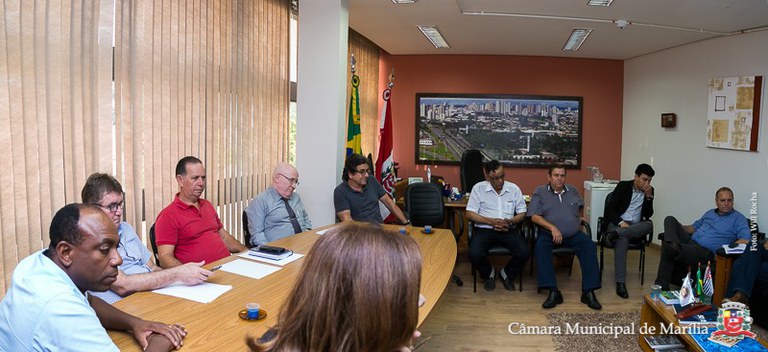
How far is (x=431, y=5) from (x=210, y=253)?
3324mm

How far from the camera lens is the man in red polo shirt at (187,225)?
322 centimetres

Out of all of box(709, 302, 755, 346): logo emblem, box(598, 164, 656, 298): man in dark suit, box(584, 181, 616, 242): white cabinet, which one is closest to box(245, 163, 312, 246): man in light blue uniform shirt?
box(709, 302, 755, 346): logo emblem

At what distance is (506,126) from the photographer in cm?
869

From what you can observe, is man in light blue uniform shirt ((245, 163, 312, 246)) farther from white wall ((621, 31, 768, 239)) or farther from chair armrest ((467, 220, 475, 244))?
white wall ((621, 31, 768, 239))

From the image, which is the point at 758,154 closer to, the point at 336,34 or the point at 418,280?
the point at 336,34

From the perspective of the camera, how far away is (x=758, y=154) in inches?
228

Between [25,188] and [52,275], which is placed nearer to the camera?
[52,275]

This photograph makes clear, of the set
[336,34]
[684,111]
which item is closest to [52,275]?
[336,34]

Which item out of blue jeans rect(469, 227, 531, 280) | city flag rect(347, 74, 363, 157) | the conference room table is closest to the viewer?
the conference room table

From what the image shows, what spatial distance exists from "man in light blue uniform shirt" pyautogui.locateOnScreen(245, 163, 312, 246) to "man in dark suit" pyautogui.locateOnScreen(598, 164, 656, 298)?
3.34 meters

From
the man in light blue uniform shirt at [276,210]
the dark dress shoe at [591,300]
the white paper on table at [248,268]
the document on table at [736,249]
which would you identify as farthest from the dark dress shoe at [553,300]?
the white paper on table at [248,268]

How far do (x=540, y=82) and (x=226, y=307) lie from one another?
7.40 m

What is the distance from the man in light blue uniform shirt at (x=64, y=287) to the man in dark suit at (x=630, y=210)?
4.93m

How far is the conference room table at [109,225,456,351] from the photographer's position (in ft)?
6.37
